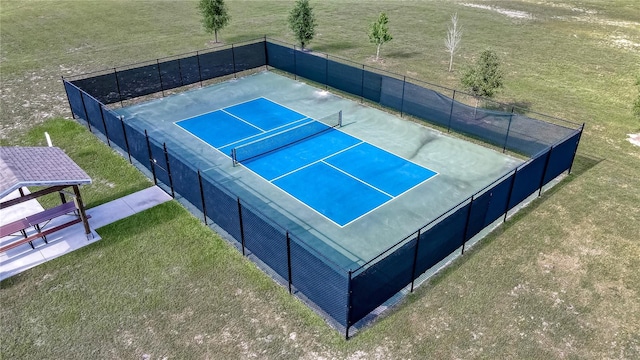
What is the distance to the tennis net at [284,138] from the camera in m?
19.6

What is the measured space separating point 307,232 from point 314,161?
499cm

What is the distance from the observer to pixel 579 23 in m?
43.3

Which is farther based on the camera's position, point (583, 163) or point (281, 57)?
point (281, 57)

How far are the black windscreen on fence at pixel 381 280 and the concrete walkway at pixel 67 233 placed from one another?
8.76 metres

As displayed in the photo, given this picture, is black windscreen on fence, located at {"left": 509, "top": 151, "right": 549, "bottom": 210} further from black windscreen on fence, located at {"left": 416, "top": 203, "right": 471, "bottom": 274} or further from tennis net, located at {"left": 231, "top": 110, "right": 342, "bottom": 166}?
tennis net, located at {"left": 231, "top": 110, "right": 342, "bottom": 166}

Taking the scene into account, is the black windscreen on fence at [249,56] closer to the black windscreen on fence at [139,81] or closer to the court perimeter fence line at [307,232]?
the court perimeter fence line at [307,232]

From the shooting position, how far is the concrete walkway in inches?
555

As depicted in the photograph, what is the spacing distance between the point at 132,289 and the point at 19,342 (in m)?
2.85

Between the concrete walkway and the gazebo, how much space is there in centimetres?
23

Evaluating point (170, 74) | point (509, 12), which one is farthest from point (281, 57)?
point (509, 12)

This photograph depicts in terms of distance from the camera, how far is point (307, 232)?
15.2m

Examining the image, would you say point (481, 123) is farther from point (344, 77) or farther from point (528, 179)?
point (344, 77)

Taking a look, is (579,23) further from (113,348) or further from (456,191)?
(113,348)

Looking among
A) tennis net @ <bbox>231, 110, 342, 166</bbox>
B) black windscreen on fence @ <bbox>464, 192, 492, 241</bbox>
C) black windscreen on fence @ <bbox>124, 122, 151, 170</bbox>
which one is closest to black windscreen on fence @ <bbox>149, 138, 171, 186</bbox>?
black windscreen on fence @ <bbox>124, 122, 151, 170</bbox>
